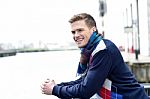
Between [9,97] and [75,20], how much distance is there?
73.6ft

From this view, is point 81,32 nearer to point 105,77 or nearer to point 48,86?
point 105,77

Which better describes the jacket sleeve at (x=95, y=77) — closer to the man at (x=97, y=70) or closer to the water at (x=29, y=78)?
the man at (x=97, y=70)

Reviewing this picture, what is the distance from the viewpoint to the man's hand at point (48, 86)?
310 cm

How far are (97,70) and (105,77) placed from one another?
8cm

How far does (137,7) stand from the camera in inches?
1532

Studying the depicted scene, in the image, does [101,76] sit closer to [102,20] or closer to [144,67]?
[144,67]

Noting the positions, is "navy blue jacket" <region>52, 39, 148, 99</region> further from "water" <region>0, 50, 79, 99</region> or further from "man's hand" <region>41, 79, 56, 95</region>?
"water" <region>0, 50, 79, 99</region>

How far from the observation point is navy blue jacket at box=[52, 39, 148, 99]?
9.71 ft

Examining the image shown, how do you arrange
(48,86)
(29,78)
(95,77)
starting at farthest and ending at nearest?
(29,78)
(48,86)
(95,77)

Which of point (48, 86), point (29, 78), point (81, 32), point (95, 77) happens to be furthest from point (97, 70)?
point (29, 78)

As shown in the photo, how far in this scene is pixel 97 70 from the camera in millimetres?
2971

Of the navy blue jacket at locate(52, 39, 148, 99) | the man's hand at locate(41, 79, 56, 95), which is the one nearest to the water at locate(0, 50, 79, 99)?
the man's hand at locate(41, 79, 56, 95)

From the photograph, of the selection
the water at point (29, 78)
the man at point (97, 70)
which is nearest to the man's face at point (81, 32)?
the man at point (97, 70)

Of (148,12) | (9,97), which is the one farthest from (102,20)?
(9,97)
